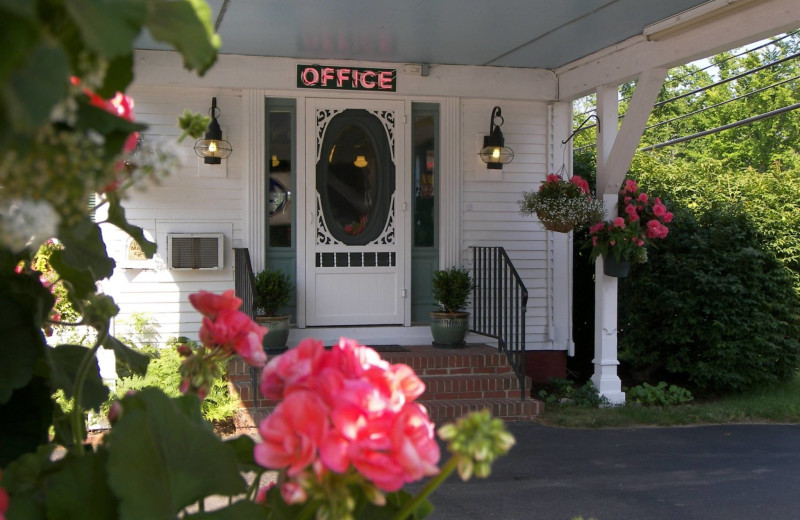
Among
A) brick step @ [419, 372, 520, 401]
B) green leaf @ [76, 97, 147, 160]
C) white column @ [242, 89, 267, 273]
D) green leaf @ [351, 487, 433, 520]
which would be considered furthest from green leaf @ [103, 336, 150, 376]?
white column @ [242, 89, 267, 273]

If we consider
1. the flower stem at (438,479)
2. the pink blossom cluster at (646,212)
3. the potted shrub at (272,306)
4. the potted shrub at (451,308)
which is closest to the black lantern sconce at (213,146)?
the potted shrub at (272,306)

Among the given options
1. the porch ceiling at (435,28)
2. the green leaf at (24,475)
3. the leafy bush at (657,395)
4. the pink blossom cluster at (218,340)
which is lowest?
the leafy bush at (657,395)

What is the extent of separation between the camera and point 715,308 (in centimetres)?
872

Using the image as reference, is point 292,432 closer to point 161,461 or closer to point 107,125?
point 161,461

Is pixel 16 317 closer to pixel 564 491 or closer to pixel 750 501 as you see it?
pixel 564 491

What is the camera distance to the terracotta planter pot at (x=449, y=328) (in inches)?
308

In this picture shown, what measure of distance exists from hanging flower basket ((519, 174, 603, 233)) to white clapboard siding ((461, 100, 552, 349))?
75 cm

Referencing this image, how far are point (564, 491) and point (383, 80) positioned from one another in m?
4.34

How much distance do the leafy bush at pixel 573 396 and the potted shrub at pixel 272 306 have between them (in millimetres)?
2637

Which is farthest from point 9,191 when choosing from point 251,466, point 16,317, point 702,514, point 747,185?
point 747,185

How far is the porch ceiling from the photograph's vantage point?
20.5ft

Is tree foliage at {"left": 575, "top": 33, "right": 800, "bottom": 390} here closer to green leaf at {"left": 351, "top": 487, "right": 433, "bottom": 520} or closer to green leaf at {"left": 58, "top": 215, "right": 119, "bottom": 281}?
green leaf at {"left": 351, "top": 487, "right": 433, "bottom": 520}

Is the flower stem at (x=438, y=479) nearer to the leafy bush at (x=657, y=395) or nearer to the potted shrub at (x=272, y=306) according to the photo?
the potted shrub at (x=272, y=306)

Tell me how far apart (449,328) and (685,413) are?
236 cm
